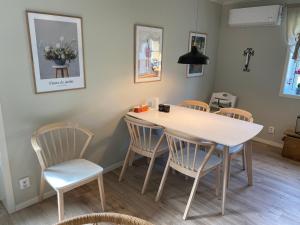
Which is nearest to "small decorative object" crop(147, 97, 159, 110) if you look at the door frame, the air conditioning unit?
the door frame

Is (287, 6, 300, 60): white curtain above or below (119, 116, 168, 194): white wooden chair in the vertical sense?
above

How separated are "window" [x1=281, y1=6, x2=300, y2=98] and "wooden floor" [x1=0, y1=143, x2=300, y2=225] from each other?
1374 millimetres

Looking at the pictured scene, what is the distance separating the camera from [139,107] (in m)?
2.84

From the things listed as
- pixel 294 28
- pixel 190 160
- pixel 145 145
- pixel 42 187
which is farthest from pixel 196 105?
pixel 42 187

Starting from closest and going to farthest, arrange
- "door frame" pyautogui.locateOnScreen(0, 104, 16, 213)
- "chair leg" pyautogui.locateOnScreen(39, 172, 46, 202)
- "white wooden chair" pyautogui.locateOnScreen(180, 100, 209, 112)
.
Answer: "door frame" pyautogui.locateOnScreen(0, 104, 16, 213)
"chair leg" pyautogui.locateOnScreen(39, 172, 46, 202)
"white wooden chair" pyautogui.locateOnScreen(180, 100, 209, 112)

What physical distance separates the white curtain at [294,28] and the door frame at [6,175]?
381 centimetres

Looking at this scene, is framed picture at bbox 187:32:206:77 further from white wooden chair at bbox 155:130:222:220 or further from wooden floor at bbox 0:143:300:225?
white wooden chair at bbox 155:130:222:220

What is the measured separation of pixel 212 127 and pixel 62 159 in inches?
63.8

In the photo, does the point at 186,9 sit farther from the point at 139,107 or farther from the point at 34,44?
the point at 34,44

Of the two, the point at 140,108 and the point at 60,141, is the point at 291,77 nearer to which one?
the point at 140,108

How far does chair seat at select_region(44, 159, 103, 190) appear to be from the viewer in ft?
5.98

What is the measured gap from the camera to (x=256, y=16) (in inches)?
136

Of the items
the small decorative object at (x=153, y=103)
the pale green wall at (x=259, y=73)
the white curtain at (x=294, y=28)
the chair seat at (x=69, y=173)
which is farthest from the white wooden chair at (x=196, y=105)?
the chair seat at (x=69, y=173)

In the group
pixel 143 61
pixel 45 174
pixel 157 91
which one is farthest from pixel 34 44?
pixel 157 91
